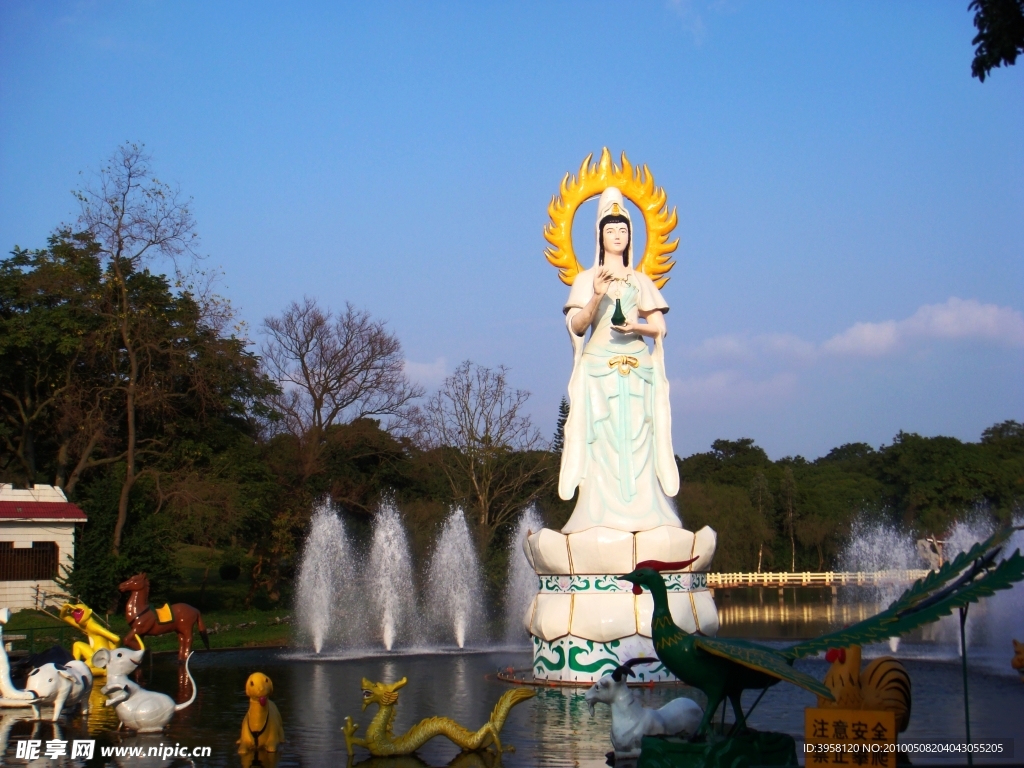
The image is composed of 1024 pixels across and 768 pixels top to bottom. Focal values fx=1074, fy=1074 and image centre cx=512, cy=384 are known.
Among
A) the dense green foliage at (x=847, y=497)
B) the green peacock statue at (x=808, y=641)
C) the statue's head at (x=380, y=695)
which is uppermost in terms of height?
the dense green foliage at (x=847, y=497)

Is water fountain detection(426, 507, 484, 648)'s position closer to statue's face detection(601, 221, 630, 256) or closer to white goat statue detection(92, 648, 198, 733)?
statue's face detection(601, 221, 630, 256)

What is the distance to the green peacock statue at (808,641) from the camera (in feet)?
20.6

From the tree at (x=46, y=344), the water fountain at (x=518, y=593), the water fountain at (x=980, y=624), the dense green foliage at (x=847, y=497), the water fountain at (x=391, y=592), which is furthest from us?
the dense green foliage at (x=847, y=497)

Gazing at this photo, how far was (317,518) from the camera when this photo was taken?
30.3m

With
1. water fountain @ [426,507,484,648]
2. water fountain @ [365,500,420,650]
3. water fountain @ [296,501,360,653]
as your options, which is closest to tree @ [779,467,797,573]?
water fountain @ [426,507,484,648]

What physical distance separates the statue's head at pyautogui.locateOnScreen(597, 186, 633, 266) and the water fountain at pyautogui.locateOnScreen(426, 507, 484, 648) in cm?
1196

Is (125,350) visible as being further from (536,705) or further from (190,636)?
(536,705)

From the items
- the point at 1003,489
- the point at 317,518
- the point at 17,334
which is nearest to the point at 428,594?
the point at 317,518

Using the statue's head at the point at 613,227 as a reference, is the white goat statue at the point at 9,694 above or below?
below

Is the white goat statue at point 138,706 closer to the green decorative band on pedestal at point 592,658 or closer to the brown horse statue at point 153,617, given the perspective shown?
the brown horse statue at point 153,617

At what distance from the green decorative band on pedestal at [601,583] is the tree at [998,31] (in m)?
7.12

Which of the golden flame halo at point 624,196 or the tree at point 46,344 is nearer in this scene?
the golden flame halo at point 624,196

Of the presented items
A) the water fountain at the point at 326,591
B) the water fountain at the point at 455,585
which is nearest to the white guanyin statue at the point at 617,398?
the water fountain at the point at 326,591

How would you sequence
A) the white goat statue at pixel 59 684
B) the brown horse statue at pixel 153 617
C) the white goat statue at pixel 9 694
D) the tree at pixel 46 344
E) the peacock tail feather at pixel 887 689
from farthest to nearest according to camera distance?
the tree at pixel 46 344 → the brown horse statue at pixel 153 617 → the white goat statue at pixel 9 694 → the white goat statue at pixel 59 684 → the peacock tail feather at pixel 887 689
